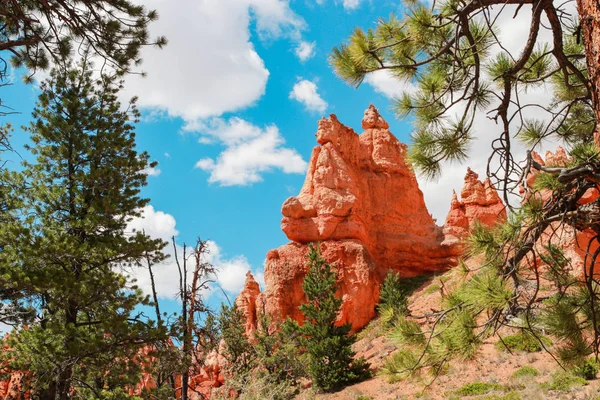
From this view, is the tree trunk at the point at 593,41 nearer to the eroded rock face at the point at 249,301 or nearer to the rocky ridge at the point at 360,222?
the rocky ridge at the point at 360,222

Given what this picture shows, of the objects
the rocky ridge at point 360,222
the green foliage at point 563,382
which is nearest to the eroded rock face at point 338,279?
the rocky ridge at point 360,222

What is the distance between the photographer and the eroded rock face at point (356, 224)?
29.3 meters

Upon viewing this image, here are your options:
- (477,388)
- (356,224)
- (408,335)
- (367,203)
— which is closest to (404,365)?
(408,335)

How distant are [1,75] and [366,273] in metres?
24.5

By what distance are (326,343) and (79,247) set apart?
1391 cm

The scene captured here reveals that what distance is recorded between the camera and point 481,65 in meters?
5.28

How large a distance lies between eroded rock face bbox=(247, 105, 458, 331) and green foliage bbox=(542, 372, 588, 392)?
13921 millimetres

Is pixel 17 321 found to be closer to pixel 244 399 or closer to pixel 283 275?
pixel 244 399

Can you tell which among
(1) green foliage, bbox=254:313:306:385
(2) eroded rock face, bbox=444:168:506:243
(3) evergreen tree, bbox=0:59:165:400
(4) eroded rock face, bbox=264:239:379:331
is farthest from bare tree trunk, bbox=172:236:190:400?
(2) eroded rock face, bbox=444:168:506:243

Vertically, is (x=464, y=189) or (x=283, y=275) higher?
(x=464, y=189)

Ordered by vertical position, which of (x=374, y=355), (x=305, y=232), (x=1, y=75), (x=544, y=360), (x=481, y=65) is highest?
(x=305, y=232)

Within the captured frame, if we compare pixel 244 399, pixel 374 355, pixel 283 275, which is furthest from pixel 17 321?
pixel 283 275

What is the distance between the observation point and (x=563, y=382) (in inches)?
574

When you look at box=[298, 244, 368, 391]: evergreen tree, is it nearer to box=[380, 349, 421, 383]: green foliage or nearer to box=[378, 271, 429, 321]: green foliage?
box=[378, 271, 429, 321]: green foliage
